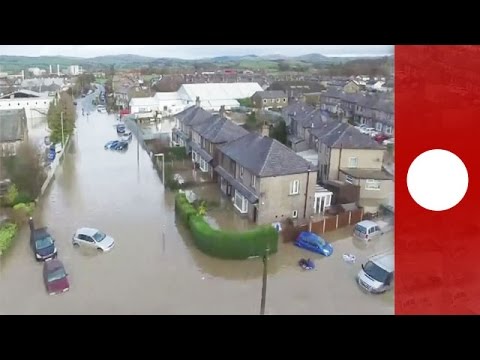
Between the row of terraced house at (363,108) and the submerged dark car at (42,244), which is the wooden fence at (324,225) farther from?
the submerged dark car at (42,244)

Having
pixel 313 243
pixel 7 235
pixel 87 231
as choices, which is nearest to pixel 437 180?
pixel 313 243

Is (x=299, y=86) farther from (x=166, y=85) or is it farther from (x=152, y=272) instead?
(x=152, y=272)

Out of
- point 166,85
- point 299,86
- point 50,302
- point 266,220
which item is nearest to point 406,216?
point 266,220

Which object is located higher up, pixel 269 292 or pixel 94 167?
pixel 94 167

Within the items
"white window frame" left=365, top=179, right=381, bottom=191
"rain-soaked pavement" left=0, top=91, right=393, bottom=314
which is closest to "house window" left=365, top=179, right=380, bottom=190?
"white window frame" left=365, top=179, right=381, bottom=191

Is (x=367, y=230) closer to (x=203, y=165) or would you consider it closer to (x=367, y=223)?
(x=367, y=223)

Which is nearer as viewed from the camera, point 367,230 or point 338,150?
point 367,230

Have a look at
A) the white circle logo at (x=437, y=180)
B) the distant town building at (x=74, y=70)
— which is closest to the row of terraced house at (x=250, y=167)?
the white circle logo at (x=437, y=180)
